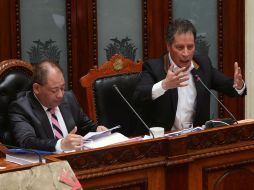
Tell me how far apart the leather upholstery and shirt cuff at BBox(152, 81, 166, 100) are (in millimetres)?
185

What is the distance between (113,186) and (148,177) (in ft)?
0.58

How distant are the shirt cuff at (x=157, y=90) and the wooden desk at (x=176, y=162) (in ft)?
2.11

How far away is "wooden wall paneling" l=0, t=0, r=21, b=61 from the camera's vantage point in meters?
4.10

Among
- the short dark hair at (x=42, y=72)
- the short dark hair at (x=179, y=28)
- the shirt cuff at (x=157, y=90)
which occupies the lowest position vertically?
the shirt cuff at (x=157, y=90)

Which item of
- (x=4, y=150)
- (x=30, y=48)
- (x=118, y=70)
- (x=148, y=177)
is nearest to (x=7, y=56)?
(x=30, y=48)

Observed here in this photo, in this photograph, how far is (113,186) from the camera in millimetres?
2467

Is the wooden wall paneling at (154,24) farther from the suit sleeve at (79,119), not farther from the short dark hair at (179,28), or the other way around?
the suit sleeve at (79,119)

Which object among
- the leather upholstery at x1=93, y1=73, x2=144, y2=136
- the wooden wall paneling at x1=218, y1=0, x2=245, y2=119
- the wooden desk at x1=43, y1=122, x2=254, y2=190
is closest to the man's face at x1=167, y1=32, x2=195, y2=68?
the leather upholstery at x1=93, y1=73, x2=144, y2=136

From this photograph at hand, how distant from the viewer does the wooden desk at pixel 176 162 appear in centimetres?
243

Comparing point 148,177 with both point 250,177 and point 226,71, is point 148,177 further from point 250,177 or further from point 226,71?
point 226,71

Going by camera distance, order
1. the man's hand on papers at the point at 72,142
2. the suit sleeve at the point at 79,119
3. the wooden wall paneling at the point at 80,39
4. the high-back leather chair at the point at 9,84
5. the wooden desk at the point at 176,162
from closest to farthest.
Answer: the wooden desk at the point at 176,162 → the man's hand on papers at the point at 72,142 → the high-back leather chair at the point at 9,84 → the suit sleeve at the point at 79,119 → the wooden wall paneling at the point at 80,39

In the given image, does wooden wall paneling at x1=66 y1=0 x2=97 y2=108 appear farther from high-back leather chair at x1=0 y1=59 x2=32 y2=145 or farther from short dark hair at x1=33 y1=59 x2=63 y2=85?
short dark hair at x1=33 y1=59 x2=63 y2=85

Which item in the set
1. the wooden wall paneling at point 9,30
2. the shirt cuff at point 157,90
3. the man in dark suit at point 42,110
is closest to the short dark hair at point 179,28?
the shirt cuff at point 157,90

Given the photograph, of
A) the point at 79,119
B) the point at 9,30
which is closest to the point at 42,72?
the point at 79,119
